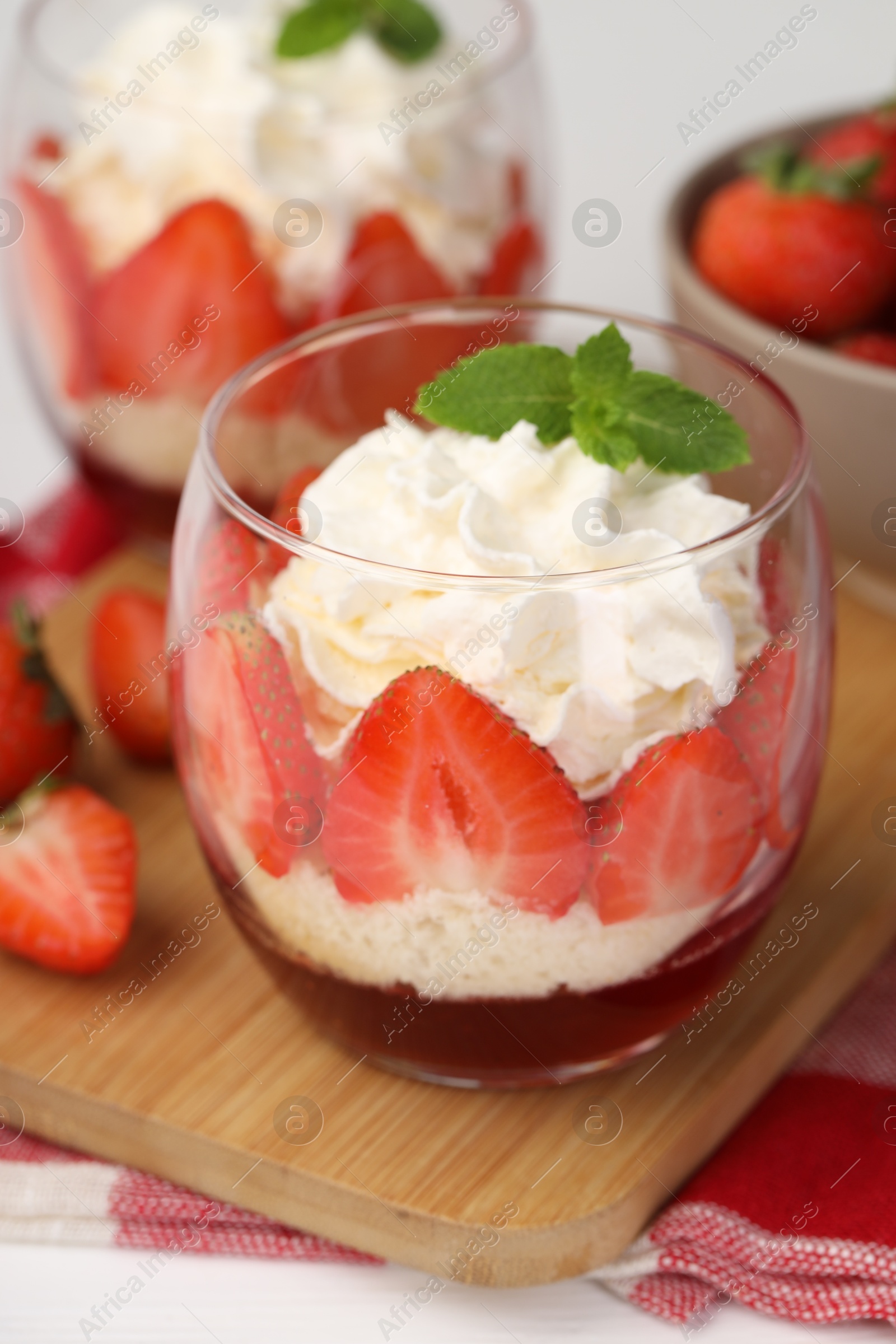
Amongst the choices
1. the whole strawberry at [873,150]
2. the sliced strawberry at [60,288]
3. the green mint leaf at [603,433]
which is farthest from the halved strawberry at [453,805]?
the whole strawberry at [873,150]

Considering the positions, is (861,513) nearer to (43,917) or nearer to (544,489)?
(544,489)

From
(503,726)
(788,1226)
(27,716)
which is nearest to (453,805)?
(503,726)

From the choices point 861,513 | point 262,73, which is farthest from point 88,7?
point 861,513

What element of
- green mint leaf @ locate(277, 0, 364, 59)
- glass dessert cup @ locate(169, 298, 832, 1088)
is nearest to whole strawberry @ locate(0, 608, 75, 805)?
glass dessert cup @ locate(169, 298, 832, 1088)

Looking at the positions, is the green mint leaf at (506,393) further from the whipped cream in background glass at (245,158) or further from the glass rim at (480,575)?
the whipped cream in background glass at (245,158)

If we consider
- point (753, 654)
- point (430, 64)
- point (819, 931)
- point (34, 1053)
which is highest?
point (430, 64)

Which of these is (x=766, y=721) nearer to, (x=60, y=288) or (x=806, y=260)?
(x=806, y=260)
